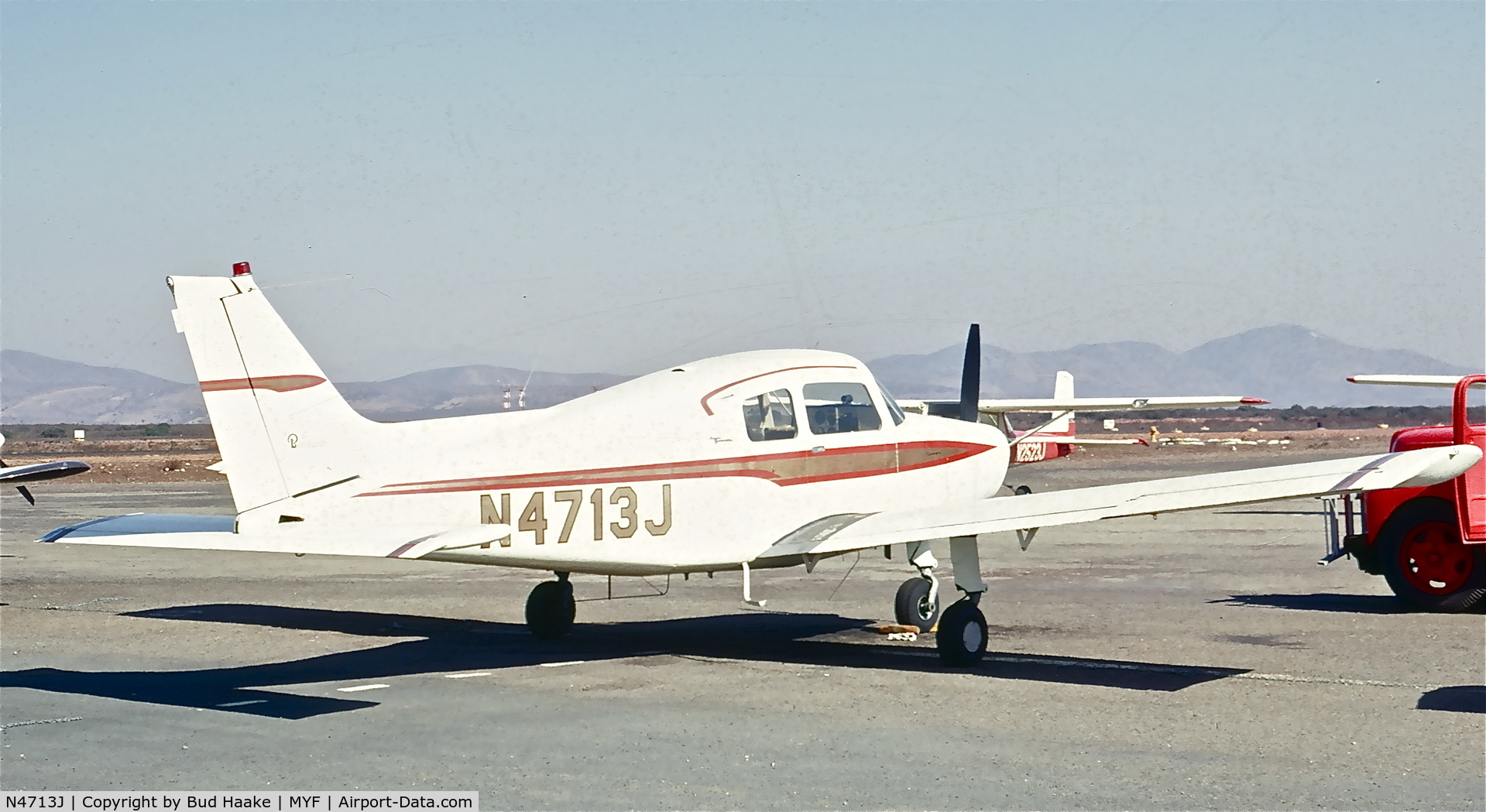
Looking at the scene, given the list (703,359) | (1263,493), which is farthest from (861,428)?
(1263,493)

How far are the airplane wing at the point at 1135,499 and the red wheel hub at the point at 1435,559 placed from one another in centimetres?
391

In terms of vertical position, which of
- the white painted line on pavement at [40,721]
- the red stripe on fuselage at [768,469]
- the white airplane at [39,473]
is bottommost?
the white painted line on pavement at [40,721]

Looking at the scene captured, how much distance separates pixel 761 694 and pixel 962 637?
207 centimetres

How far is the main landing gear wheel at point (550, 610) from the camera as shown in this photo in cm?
1452

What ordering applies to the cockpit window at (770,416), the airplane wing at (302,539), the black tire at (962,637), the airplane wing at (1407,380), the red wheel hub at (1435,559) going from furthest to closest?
the red wheel hub at (1435,559) < the airplane wing at (1407,380) < the cockpit window at (770,416) < the black tire at (962,637) < the airplane wing at (302,539)

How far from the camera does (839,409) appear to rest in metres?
13.8

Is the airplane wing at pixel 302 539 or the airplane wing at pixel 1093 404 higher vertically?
the airplane wing at pixel 1093 404

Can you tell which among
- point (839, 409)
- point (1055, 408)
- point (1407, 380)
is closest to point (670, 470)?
point (839, 409)

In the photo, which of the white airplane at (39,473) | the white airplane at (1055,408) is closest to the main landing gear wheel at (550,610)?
the white airplane at (1055,408)

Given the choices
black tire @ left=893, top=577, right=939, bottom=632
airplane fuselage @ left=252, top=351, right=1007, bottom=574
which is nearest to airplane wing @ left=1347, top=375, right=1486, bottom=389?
airplane fuselage @ left=252, top=351, right=1007, bottom=574

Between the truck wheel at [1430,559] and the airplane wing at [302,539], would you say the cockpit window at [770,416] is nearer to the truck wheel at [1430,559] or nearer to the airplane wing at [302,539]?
the airplane wing at [302,539]

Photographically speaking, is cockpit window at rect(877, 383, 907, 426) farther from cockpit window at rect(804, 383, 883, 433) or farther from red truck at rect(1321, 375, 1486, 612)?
red truck at rect(1321, 375, 1486, 612)

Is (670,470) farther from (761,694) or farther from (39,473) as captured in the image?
(39,473)

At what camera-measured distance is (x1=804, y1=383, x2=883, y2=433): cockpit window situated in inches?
531
